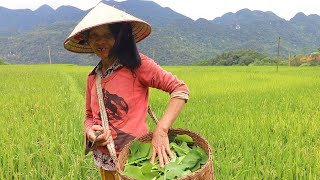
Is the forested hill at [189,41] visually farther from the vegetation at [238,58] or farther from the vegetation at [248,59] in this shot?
the vegetation at [248,59]

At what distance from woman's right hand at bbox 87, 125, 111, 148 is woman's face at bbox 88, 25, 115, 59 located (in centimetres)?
36

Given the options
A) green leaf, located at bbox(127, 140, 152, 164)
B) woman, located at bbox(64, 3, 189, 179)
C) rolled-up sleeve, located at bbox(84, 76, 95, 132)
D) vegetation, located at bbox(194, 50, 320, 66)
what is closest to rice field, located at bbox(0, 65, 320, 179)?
rolled-up sleeve, located at bbox(84, 76, 95, 132)

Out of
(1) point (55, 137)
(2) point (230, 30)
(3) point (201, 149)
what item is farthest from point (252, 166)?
(2) point (230, 30)

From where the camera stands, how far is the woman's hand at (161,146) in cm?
143

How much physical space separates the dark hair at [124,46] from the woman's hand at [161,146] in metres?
0.37

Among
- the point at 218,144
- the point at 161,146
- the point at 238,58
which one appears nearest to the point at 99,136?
the point at 161,146

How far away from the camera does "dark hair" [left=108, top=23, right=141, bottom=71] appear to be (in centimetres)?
172

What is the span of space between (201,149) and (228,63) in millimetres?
39748

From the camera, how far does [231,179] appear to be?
7.70ft

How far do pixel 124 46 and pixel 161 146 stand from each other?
545 millimetres

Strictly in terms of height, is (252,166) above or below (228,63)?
above

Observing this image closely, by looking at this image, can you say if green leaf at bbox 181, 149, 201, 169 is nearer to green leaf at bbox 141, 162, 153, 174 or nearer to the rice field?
green leaf at bbox 141, 162, 153, 174

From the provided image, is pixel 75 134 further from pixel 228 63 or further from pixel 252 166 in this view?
pixel 228 63

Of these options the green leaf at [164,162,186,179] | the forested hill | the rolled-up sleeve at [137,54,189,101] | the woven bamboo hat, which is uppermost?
the woven bamboo hat
